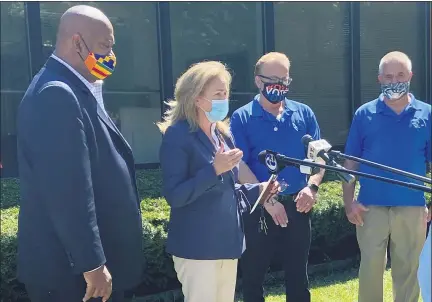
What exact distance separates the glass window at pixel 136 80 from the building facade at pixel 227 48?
0.01 m

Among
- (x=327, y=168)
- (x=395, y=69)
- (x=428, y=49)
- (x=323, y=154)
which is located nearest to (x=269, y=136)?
(x=395, y=69)

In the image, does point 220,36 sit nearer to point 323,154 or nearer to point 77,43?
point 77,43

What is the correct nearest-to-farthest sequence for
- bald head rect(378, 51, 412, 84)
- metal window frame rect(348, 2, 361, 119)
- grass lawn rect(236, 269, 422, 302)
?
bald head rect(378, 51, 412, 84)
grass lawn rect(236, 269, 422, 302)
metal window frame rect(348, 2, 361, 119)

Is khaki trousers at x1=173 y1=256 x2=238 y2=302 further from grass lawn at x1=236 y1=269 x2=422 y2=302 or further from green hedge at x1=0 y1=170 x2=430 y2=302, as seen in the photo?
grass lawn at x1=236 y1=269 x2=422 y2=302

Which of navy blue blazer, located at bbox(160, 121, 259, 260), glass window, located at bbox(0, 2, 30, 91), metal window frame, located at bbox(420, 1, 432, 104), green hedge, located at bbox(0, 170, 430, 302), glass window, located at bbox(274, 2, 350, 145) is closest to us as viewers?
navy blue blazer, located at bbox(160, 121, 259, 260)

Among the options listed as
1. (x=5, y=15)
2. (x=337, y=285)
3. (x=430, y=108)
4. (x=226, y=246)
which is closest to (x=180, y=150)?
(x=226, y=246)

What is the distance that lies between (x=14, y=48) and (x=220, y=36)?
2.99 metres

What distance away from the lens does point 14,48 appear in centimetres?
804

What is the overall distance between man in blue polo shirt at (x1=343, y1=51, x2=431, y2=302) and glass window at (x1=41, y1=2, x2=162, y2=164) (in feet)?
14.1

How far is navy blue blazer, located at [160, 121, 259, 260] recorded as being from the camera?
2863mm

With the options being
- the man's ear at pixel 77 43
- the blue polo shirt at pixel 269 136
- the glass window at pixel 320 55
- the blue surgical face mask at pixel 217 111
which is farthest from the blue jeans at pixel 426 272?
the glass window at pixel 320 55

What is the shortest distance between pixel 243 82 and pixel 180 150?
5397mm

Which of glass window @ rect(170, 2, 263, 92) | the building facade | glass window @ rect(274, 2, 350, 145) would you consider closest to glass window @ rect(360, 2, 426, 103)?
the building facade

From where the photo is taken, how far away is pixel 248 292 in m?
3.86
